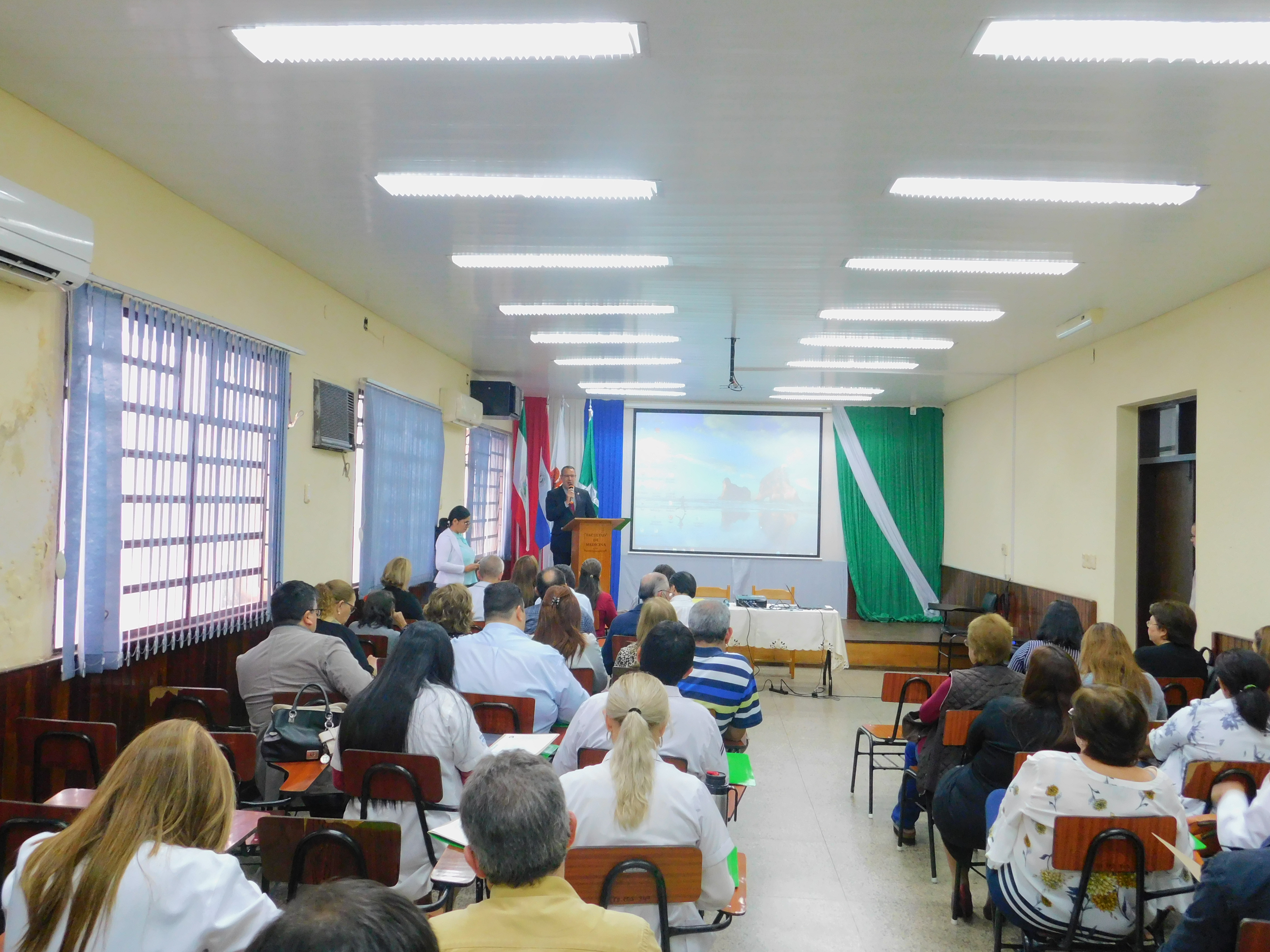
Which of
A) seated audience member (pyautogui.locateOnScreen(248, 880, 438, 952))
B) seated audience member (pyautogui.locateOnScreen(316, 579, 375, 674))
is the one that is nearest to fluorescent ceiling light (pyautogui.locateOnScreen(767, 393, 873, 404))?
seated audience member (pyautogui.locateOnScreen(316, 579, 375, 674))

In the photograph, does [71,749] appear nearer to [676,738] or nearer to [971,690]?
[676,738]

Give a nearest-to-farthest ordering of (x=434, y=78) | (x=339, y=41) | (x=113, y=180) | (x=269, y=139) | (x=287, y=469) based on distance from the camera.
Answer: (x=339, y=41) < (x=434, y=78) < (x=269, y=139) < (x=113, y=180) < (x=287, y=469)

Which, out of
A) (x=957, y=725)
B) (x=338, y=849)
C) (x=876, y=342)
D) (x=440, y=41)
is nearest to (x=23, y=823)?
(x=338, y=849)

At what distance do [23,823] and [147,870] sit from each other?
2.85 feet

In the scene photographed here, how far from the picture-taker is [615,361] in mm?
8945

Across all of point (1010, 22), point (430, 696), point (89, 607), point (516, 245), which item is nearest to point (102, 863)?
point (430, 696)

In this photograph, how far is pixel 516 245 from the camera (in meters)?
5.09

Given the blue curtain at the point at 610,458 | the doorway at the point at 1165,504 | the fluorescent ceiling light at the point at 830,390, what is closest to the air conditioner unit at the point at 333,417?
the fluorescent ceiling light at the point at 830,390

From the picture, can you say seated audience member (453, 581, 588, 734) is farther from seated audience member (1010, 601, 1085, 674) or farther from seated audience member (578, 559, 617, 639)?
seated audience member (1010, 601, 1085, 674)

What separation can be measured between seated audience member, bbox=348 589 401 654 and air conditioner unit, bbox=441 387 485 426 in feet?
13.5

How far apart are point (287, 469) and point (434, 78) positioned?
11.1 feet

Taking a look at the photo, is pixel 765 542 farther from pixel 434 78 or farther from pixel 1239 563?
pixel 434 78

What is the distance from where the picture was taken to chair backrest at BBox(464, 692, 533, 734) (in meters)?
3.59

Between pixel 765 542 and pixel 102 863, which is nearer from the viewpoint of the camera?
pixel 102 863
